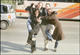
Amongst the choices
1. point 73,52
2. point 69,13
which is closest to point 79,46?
point 73,52

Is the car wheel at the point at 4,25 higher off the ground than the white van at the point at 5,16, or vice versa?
the white van at the point at 5,16

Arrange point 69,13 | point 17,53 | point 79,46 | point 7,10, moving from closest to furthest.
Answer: point 17,53, point 79,46, point 7,10, point 69,13

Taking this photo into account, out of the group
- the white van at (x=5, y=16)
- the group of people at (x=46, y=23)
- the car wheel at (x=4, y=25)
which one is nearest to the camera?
the group of people at (x=46, y=23)

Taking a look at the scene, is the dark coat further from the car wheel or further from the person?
the car wheel

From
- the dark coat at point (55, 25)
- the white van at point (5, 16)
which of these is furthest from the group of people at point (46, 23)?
the white van at point (5, 16)

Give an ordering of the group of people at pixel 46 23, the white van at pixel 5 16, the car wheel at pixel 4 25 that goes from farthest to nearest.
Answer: the car wheel at pixel 4 25 < the white van at pixel 5 16 < the group of people at pixel 46 23

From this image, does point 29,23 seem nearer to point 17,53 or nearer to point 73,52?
point 17,53

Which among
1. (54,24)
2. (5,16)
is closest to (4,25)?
(5,16)

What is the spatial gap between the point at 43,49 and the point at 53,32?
0.95 m

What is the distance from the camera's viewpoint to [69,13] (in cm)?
1905

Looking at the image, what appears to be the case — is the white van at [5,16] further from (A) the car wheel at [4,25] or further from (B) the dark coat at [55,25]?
(B) the dark coat at [55,25]

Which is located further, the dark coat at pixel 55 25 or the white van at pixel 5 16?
the white van at pixel 5 16

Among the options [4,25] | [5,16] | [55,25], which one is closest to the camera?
[55,25]

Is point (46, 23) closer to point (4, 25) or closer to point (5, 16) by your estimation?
point (5, 16)
